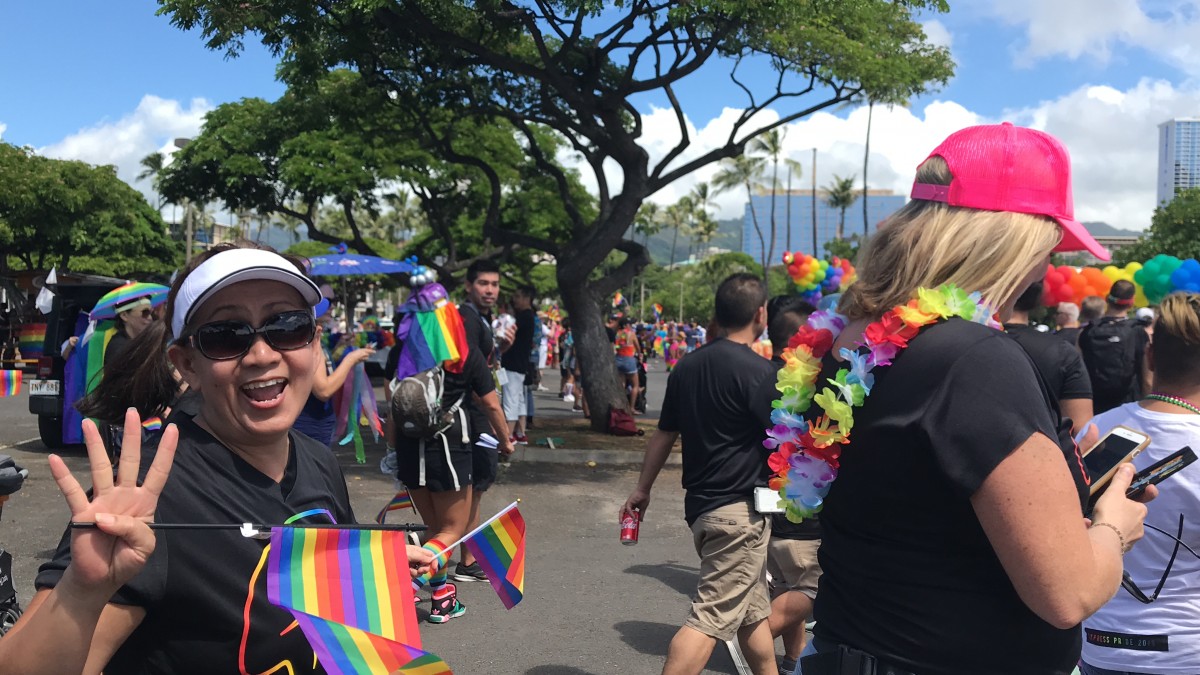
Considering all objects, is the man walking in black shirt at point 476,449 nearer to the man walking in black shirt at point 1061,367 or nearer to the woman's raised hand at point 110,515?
the man walking in black shirt at point 1061,367

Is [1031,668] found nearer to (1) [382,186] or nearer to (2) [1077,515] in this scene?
(2) [1077,515]

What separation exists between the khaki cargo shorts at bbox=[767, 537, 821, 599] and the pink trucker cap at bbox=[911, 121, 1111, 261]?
9.59 feet

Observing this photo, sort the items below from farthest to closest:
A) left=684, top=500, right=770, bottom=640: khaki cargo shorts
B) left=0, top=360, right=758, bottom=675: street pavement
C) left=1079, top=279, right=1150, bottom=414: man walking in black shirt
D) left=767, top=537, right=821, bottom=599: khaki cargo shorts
A: left=1079, top=279, right=1150, bottom=414: man walking in black shirt < left=0, top=360, right=758, bottom=675: street pavement < left=767, top=537, right=821, bottom=599: khaki cargo shorts < left=684, top=500, right=770, bottom=640: khaki cargo shorts

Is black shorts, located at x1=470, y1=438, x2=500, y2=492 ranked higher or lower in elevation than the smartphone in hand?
lower

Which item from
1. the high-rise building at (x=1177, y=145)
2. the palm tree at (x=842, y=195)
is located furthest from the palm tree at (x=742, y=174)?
the high-rise building at (x=1177, y=145)

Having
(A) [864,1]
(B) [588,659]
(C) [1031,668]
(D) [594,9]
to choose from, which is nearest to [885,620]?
(C) [1031,668]

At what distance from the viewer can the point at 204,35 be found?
34.2 feet

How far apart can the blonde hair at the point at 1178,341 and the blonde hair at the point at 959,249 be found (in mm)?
1200

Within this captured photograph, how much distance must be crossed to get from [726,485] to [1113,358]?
435 cm

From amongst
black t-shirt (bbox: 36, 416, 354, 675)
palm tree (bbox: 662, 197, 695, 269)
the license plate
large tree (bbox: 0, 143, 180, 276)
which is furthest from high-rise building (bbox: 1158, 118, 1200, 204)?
black t-shirt (bbox: 36, 416, 354, 675)

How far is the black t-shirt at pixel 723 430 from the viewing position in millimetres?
4242

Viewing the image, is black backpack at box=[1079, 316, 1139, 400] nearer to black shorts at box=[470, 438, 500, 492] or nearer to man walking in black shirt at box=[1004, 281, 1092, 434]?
man walking in black shirt at box=[1004, 281, 1092, 434]

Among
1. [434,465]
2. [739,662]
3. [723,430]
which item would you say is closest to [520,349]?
[434,465]

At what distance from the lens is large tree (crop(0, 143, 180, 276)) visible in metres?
30.4
